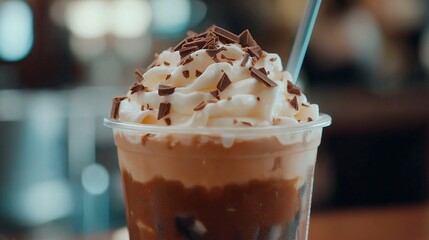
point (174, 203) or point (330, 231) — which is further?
point (330, 231)

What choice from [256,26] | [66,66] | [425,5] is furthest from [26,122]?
[425,5]

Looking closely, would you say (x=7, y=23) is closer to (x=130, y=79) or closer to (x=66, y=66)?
(x=66, y=66)

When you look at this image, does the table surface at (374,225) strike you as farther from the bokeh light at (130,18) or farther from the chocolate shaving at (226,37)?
the bokeh light at (130,18)

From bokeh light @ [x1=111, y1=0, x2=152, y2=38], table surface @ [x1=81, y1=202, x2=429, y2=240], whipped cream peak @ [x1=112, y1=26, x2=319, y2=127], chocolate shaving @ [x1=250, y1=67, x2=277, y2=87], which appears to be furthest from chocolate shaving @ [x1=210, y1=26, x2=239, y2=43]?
bokeh light @ [x1=111, y1=0, x2=152, y2=38]

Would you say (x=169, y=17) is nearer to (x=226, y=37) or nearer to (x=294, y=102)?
(x=226, y=37)

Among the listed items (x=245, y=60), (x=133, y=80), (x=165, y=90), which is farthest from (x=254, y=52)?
(x=133, y=80)

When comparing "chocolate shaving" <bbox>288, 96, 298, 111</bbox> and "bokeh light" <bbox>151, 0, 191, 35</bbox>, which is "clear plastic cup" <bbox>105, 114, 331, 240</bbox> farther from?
"bokeh light" <bbox>151, 0, 191, 35</bbox>

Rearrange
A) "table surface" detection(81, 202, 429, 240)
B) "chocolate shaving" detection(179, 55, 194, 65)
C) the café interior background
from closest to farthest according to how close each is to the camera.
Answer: "chocolate shaving" detection(179, 55, 194, 65), "table surface" detection(81, 202, 429, 240), the café interior background
